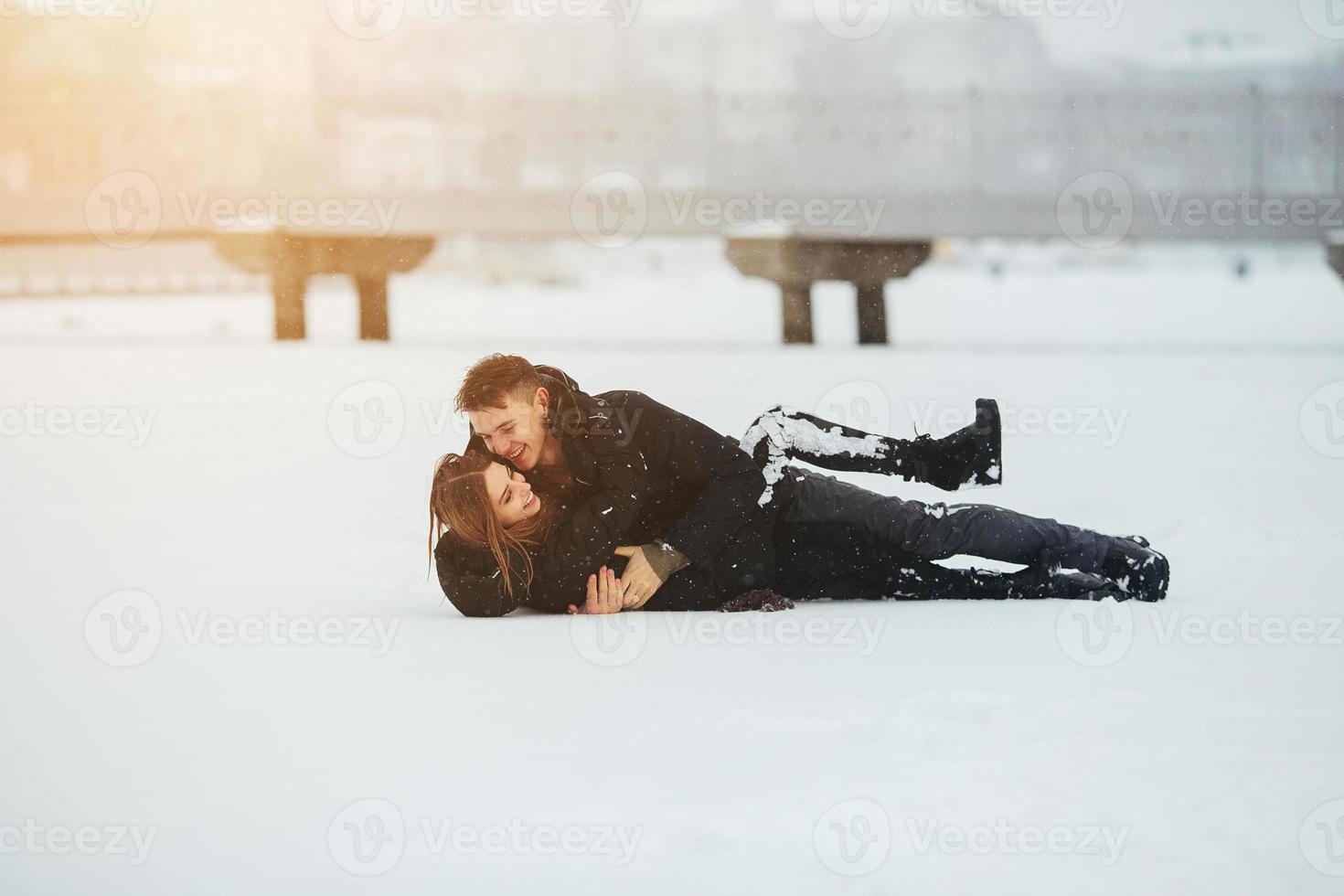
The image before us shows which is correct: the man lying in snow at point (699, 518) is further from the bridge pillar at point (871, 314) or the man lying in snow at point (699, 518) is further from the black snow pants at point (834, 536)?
the bridge pillar at point (871, 314)

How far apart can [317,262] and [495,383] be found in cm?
1219

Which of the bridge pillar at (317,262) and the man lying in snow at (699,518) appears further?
the bridge pillar at (317,262)

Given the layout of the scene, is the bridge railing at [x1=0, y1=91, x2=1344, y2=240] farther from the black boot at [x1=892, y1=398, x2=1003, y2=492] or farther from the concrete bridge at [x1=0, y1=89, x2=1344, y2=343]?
the black boot at [x1=892, y1=398, x2=1003, y2=492]

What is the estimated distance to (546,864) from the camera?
7.14ft

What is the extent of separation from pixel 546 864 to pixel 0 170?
17033 millimetres

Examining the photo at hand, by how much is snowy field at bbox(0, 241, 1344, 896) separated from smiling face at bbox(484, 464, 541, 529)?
1.19 feet

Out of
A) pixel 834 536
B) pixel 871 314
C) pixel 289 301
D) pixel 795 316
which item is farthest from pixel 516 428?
pixel 289 301

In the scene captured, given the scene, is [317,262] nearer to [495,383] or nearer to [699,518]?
[495,383]

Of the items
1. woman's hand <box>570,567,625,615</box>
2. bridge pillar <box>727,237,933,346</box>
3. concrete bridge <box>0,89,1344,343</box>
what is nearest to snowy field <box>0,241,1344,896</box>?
woman's hand <box>570,567,625,615</box>

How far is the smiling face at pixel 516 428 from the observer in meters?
3.47

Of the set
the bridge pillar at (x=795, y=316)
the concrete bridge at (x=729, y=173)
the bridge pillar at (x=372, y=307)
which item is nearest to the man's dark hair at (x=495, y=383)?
the concrete bridge at (x=729, y=173)

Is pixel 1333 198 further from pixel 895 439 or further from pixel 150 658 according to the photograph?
pixel 150 658

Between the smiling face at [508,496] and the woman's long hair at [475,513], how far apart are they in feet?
0.06

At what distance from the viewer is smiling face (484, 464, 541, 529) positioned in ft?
11.3
